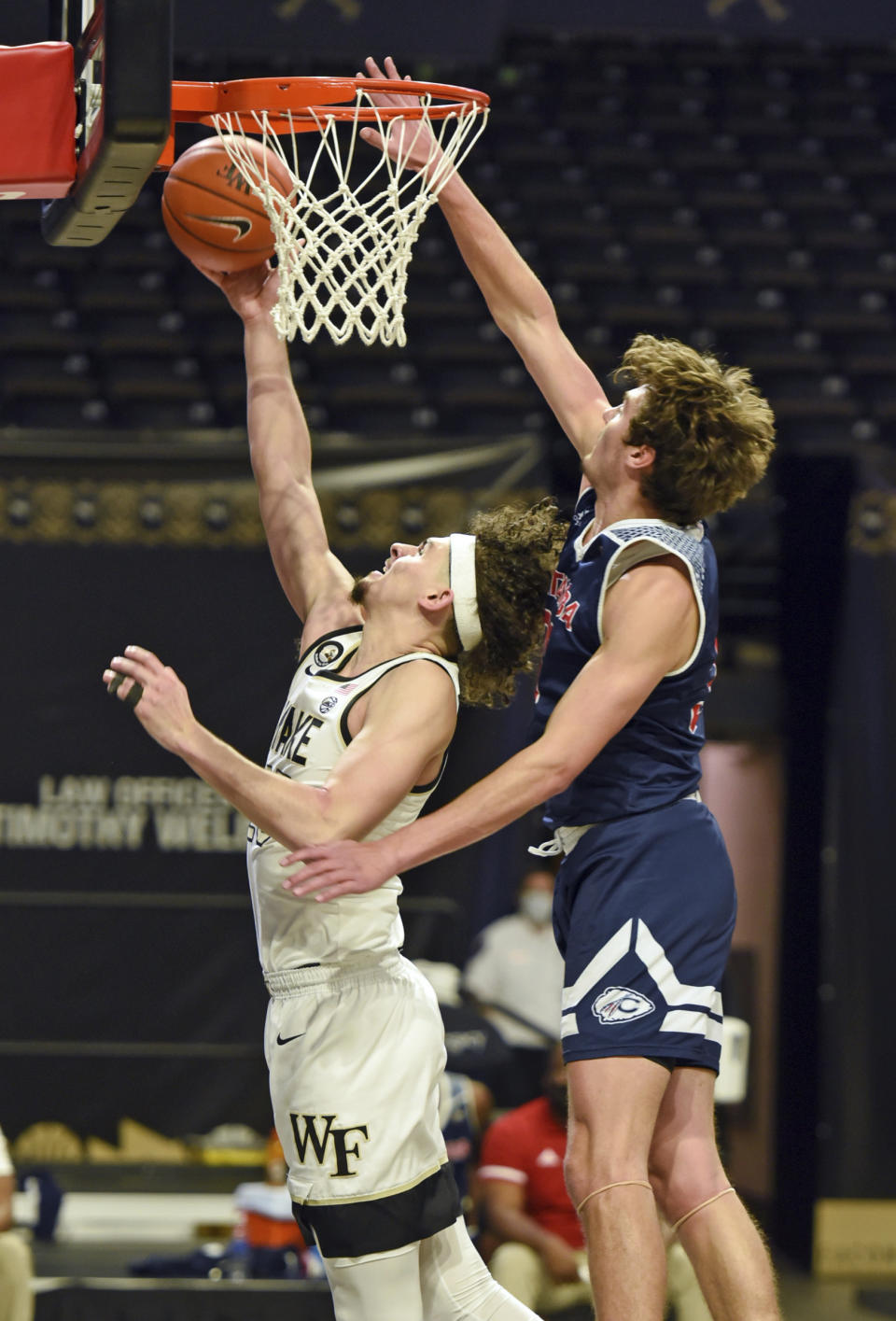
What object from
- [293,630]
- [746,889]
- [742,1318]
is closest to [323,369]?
[293,630]

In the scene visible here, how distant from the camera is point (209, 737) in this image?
2.90 metres

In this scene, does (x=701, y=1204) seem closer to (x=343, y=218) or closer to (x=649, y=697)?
(x=649, y=697)

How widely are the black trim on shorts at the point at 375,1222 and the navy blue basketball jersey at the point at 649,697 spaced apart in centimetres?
80

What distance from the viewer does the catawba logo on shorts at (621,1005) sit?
A: 301cm

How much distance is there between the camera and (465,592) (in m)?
3.34

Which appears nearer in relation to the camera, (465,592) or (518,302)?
(465,592)

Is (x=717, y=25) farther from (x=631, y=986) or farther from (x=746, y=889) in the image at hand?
(x=631, y=986)

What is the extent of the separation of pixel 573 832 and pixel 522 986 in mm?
4256

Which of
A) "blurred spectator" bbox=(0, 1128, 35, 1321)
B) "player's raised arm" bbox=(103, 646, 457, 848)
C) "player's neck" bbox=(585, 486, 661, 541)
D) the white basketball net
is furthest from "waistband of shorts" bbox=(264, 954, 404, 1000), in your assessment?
"blurred spectator" bbox=(0, 1128, 35, 1321)

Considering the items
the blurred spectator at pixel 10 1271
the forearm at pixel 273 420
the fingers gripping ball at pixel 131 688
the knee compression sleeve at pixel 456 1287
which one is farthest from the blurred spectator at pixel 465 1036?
the fingers gripping ball at pixel 131 688

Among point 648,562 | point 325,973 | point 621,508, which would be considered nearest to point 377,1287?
point 325,973

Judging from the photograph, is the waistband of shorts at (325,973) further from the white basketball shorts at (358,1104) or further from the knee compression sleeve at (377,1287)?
the knee compression sleeve at (377,1287)

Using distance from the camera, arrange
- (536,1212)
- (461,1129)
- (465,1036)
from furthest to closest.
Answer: (465,1036) → (461,1129) → (536,1212)

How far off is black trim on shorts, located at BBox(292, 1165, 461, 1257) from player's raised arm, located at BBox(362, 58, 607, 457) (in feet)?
5.37
